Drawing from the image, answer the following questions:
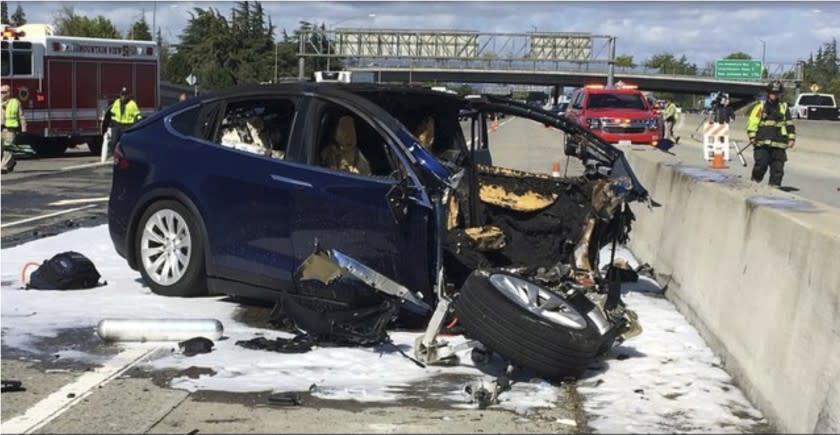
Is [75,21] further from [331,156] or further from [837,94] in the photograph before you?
[331,156]

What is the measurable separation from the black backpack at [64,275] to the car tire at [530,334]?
148 inches

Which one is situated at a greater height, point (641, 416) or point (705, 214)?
point (705, 214)

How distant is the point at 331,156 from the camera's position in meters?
7.34

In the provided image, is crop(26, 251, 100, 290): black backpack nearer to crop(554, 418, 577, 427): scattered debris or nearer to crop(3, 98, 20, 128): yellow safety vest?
crop(554, 418, 577, 427): scattered debris

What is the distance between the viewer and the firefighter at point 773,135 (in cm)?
1680

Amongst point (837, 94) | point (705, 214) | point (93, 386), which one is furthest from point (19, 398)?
point (837, 94)

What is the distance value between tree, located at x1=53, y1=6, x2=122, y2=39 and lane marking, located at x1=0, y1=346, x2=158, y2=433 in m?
75.4

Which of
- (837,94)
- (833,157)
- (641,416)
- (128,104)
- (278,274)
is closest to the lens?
(641,416)

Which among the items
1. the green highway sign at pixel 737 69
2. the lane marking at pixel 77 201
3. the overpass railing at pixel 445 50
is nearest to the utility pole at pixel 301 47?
the overpass railing at pixel 445 50

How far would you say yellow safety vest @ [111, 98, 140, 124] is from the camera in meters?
26.2

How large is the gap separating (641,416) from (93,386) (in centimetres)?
292

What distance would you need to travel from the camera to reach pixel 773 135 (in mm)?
16906

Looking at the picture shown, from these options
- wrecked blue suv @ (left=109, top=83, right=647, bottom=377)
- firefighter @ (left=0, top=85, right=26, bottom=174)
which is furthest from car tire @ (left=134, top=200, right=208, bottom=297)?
firefighter @ (left=0, top=85, right=26, bottom=174)

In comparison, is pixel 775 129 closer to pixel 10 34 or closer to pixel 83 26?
pixel 10 34
